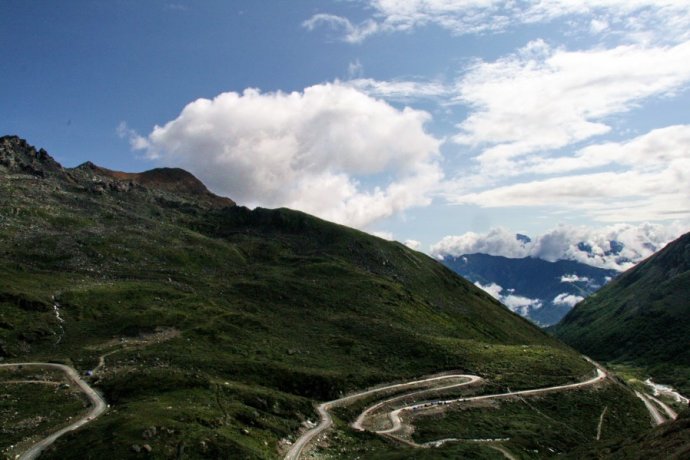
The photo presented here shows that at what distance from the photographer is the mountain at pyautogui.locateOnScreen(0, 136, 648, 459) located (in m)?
61.8

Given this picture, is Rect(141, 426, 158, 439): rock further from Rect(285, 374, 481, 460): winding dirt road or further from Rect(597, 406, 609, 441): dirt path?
Rect(597, 406, 609, 441): dirt path

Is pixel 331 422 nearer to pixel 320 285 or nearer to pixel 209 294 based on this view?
pixel 209 294

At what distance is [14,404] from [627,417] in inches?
4256

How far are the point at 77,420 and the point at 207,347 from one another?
140 feet

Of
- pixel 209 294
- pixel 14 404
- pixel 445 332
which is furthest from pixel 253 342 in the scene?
pixel 445 332

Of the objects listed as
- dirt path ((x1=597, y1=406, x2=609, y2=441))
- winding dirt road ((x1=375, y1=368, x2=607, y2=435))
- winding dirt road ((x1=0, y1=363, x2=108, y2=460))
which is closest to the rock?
winding dirt road ((x1=0, y1=363, x2=108, y2=460))

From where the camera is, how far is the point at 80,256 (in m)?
154

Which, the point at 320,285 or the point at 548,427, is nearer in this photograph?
the point at 548,427

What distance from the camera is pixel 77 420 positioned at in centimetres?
6159

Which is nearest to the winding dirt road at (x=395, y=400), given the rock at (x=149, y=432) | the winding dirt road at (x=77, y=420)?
the rock at (x=149, y=432)

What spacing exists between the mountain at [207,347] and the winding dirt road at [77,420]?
1688 millimetres

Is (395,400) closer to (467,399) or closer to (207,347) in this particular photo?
(467,399)

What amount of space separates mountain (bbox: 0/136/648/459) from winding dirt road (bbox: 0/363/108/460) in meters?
1.69

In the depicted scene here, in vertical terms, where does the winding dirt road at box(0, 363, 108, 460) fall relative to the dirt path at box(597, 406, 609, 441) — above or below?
above
